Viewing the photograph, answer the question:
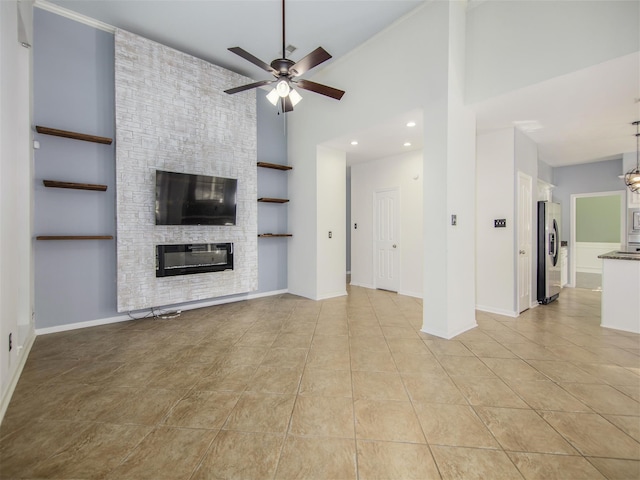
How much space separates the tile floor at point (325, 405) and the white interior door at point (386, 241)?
2323 millimetres

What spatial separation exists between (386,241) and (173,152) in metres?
4.07

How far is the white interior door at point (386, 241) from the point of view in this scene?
225 inches

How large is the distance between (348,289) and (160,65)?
192 inches

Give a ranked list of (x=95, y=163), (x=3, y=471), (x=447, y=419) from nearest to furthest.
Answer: (x=3, y=471)
(x=447, y=419)
(x=95, y=163)

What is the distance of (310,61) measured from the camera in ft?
8.88

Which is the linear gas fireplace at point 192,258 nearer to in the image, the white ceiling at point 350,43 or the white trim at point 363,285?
the white ceiling at point 350,43

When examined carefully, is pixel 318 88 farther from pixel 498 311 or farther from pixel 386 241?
pixel 498 311

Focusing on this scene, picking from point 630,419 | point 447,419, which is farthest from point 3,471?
point 630,419

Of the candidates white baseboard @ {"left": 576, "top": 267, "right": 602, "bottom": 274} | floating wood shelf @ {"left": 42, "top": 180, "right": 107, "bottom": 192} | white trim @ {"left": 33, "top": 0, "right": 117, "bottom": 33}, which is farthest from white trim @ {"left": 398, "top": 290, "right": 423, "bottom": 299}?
white baseboard @ {"left": 576, "top": 267, "right": 602, "bottom": 274}

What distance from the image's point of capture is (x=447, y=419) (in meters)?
1.88

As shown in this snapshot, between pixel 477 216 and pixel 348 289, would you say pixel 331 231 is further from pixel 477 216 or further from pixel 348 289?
pixel 477 216

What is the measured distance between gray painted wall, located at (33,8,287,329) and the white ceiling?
43cm

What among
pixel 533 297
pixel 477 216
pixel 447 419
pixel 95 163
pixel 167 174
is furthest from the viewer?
pixel 533 297

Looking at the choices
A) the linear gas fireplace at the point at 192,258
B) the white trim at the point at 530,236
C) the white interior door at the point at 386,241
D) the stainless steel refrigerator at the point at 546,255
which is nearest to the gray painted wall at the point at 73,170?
the linear gas fireplace at the point at 192,258
